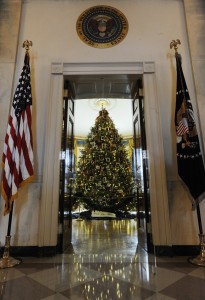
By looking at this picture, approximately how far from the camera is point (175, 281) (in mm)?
1982

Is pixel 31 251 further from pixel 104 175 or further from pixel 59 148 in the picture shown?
pixel 104 175

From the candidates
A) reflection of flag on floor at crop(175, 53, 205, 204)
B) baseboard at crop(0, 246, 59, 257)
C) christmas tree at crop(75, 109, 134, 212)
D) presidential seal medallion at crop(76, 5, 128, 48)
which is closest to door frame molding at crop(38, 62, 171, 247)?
baseboard at crop(0, 246, 59, 257)

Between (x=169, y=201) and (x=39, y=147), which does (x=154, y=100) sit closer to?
(x=169, y=201)

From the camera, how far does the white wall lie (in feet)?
10.5

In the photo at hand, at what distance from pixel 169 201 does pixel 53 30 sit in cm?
356

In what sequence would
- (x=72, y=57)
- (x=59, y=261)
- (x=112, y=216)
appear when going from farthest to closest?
(x=112, y=216) → (x=72, y=57) → (x=59, y=261)

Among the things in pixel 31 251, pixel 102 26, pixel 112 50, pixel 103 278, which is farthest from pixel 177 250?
pixel 102 26

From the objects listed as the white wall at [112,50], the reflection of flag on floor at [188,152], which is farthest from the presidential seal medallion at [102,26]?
the reflection of flag on floor at [188,152]

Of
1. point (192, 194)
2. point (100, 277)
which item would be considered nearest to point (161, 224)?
point (192, 194)

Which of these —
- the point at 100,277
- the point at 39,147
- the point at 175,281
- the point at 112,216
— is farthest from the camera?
the point at 112,216

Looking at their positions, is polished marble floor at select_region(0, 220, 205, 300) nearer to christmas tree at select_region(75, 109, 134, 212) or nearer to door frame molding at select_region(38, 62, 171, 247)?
door frame molding at select_region(38, 62, 171, 247)

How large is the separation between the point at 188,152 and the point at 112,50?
2.21 m

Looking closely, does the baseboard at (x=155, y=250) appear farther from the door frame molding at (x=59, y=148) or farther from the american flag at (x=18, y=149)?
the american flag at (x=18, y=149)

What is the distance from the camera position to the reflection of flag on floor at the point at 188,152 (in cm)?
285
